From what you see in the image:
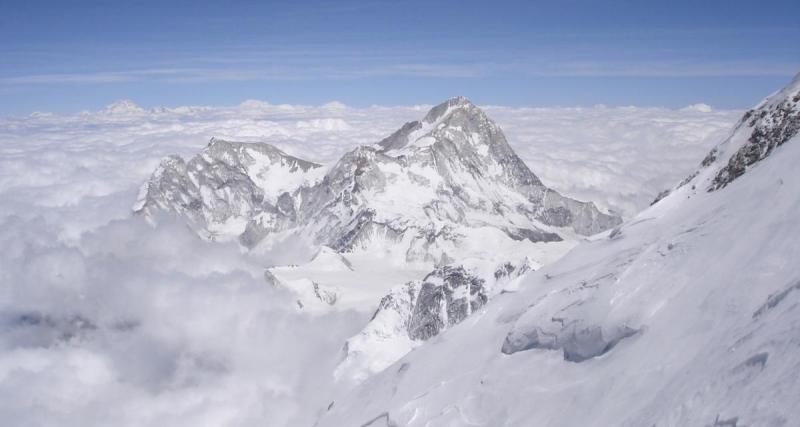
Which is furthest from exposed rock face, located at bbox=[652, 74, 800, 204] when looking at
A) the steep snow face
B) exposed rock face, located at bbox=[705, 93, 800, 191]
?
the steep snow face

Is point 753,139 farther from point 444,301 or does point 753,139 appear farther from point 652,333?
Result: point 444,301

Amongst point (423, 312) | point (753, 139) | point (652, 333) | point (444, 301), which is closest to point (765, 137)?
point (753, 139)

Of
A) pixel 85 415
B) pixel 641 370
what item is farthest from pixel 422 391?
pixel 85 415

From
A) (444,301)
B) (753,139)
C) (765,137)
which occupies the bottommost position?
(444,301)

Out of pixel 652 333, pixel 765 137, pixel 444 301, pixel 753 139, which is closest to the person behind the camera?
pixel 652 333

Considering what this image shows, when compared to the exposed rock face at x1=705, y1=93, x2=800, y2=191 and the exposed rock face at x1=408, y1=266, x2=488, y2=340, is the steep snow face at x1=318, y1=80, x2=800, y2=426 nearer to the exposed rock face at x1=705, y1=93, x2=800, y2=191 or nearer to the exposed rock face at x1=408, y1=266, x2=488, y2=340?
the exposed rock face at x1=705, y1=93, x2=800, y2=191

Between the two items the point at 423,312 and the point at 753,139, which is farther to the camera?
the point at 423,312

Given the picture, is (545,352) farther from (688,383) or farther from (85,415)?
(85,415)

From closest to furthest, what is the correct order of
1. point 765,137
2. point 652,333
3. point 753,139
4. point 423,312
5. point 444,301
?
point 652,333, point 765,137, point 753,139, point 444,301, point 423,312

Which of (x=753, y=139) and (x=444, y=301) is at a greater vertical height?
(x=753, y=139)
